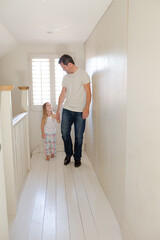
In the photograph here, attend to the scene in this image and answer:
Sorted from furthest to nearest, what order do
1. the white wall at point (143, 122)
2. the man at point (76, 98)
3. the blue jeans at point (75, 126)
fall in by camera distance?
the blue jeans at point (75, 126) < the man at point (76, 98) < the white wall at point (143, 122)

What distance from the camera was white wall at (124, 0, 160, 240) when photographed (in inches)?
49.1

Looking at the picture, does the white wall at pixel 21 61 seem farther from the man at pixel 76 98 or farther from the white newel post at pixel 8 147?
the white newel post at pixel 8 147

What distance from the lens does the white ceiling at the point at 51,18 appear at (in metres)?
2.15

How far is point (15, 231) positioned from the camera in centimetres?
197

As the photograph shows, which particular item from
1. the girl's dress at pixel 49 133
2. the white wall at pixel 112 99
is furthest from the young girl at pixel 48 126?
the white wall at pixel 112 99

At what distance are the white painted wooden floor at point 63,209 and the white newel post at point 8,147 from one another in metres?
0.16

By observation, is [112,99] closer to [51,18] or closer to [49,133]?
[51,18]

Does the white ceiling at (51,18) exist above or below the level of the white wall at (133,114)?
above

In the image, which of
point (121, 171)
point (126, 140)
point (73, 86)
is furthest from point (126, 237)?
point (73, 86)

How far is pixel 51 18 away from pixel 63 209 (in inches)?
79.1

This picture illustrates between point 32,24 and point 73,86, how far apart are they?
95 cm

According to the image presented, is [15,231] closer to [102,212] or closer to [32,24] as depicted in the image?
[102,212]

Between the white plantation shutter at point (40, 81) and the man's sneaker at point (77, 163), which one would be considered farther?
the white plantation shutter at point (40, 81)

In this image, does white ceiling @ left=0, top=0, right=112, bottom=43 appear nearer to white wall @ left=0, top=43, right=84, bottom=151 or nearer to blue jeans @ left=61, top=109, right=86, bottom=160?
white wall @ left=0, top=43, right=84, bottom=151
